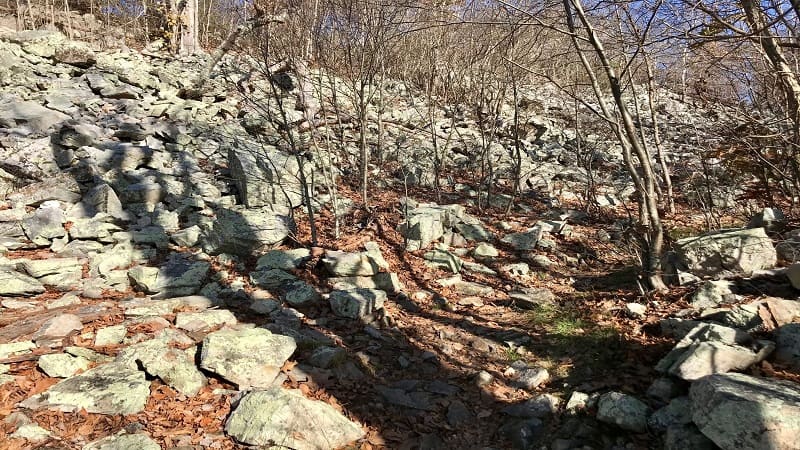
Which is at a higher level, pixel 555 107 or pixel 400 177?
pixel 555 107

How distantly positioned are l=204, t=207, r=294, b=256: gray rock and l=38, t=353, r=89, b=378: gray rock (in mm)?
2537

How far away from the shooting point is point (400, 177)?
963 centimetres

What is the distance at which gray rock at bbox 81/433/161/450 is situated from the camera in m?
2.48

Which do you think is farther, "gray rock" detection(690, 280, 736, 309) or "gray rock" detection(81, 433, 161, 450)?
"gray rock" detection(690, 280, 736, 309)

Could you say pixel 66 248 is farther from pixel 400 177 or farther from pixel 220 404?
pixel 400 177

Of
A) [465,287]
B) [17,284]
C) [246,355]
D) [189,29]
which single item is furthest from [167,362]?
[189,29]

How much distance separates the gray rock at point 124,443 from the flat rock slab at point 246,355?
27.6 inches

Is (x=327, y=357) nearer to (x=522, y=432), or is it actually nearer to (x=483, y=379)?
(x=483, y=379)

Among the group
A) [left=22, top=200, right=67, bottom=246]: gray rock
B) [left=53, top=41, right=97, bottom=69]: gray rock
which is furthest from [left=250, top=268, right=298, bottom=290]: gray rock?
[left=53, top=41, right=97, bottom=69]: gray rock

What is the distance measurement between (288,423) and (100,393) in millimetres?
1271

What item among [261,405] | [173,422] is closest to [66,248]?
[173,422]

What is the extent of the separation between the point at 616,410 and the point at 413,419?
4.60ft

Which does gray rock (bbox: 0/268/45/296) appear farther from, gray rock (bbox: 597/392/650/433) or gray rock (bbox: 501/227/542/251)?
gray rock (bbox: 501/227/542/251)

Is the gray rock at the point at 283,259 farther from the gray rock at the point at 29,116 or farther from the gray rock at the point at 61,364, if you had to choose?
the gray rock at the point at 29,116
